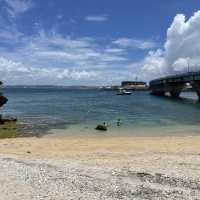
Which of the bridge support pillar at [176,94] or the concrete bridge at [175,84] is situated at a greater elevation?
the concrete bridge at [175,84]

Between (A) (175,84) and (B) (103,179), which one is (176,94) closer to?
(A) (175,84)

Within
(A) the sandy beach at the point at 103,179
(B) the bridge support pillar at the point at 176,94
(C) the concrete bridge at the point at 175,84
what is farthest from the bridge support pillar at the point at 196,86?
(A) the sandy beach at the point at 103,179

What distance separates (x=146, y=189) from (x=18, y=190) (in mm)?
4164

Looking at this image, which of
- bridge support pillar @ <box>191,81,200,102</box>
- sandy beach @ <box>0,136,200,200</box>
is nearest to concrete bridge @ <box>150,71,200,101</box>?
bridge support pillar @ <box>191,81,200,102</box>

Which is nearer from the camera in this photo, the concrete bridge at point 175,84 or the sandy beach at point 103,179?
the sandy beach at point 103,179

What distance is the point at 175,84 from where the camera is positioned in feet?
500

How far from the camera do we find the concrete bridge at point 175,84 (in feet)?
395

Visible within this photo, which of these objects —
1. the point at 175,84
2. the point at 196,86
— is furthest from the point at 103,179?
the point at 175,84

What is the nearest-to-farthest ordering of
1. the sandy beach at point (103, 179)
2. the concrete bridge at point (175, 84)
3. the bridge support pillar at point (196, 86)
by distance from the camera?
1. the sandy beach at point (103, 179)
2. the bridge support pillar at point (196, 86)
3. the concrete bridge at point (175, 84)

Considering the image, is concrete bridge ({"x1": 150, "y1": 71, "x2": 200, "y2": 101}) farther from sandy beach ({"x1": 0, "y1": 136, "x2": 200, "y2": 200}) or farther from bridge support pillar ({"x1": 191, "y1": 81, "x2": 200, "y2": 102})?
sandy beach ({"x1": 0, "y1": 136, "x2": 200, "y2": 200})

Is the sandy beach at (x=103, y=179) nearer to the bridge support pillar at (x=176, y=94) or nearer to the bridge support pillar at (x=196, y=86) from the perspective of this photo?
the bridge support pillar at (x=196, y=86)

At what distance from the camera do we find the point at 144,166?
17938 mm

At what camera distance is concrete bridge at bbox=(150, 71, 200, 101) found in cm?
12049

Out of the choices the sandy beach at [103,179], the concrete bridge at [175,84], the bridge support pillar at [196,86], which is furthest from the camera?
the concrete bridge at [175,84]
